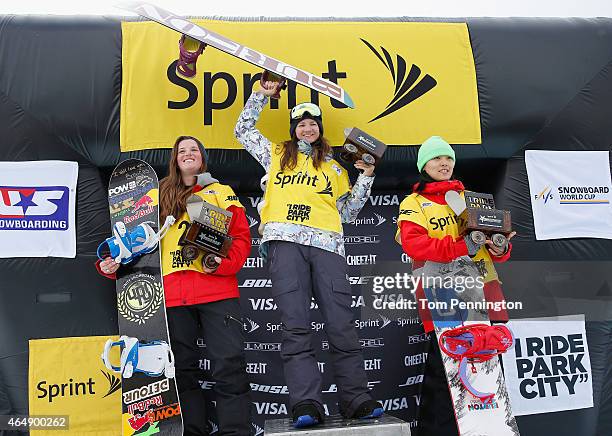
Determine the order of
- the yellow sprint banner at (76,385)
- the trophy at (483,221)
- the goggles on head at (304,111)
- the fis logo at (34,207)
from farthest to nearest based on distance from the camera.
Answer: the fis logo at (34,207) < the yellow sprint banner at (76,385) < the goggles on head at (304,111) < the trophy at (483,221)

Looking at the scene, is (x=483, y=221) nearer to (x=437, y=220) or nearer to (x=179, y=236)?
(x=437, y=220)

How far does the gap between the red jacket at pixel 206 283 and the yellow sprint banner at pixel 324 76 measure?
32.3 inches

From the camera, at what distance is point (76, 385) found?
3174 millimetres

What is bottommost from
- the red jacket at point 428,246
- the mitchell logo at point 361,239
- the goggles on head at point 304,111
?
the red jacket at point 428,246

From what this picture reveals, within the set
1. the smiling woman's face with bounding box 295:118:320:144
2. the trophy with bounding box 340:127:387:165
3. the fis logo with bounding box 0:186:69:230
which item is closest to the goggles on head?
the smiling woman's face with bounding box 295:118:320:144

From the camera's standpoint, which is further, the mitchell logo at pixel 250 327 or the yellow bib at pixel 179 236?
the mitchell logo at pixel 250 327

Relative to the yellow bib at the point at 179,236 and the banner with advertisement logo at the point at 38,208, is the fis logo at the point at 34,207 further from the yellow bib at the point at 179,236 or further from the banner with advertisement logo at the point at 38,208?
the yellow bib at the point at 179,236

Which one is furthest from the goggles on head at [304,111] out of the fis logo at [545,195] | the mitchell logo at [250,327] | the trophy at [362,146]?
the fis logo at [545,195]

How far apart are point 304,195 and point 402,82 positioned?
45.7 inches

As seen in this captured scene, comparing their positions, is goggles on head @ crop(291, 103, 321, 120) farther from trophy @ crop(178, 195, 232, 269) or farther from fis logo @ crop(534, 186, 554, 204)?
fis logo @ crop(534, 186, 554, 204)

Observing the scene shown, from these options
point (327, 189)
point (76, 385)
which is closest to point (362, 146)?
point (327, 189)

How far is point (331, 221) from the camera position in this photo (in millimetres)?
2812

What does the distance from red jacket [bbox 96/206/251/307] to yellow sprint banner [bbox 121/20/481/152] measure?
2.69ft

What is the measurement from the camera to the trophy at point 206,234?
8.82 ft
